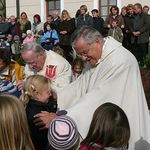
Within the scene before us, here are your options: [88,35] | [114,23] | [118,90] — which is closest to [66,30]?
[114,23]

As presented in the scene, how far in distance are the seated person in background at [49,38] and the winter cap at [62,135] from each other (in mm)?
12720

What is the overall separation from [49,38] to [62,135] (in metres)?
13.2

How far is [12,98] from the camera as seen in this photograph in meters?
3.16

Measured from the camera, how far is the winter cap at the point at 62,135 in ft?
12.5

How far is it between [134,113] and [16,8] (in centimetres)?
1900

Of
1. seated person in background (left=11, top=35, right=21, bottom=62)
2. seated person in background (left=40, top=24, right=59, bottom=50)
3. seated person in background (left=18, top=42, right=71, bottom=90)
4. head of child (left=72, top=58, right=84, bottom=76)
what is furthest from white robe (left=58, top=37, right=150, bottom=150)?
seated person in background (left=11, top=35, right=21, bottom=62)

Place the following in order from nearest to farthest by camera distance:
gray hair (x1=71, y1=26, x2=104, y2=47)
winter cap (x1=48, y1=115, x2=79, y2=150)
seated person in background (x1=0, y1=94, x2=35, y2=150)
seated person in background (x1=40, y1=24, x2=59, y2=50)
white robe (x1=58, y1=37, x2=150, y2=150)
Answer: seated person in background (x1=0, y1=94, x2=35, y2=150), winter cap (x1=48, y1=115, x2=79, y2=150), white robe (x1=58, y1=37, x2=150, y2=150), gray hair (x1=71, y1=26, x2=104, y2=47), seated person in background (x1=40, y1=24, x2=59, y2=50)

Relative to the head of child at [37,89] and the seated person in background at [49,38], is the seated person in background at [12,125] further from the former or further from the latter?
the seated person in background at [49,38]

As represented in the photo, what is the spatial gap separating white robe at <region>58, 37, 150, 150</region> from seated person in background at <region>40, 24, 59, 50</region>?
39.1 ft

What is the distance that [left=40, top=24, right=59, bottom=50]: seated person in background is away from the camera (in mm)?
16656

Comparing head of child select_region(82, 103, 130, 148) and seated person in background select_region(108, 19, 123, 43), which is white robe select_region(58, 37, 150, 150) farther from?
seated person in background select_region(108, 19, 123, 43)

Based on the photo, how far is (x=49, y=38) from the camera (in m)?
16.9

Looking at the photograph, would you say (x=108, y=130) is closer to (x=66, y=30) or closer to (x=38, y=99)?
(x=38, y=99)

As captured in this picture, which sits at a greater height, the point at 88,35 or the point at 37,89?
the point at 88,35
